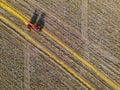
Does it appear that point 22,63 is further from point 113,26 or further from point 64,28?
point 113,26

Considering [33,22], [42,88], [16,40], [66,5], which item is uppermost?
[66,5]

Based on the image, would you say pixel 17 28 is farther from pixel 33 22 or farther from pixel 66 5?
pixel 66 5

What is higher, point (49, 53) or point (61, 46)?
point (61, 46)

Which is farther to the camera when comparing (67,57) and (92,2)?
(92,2)

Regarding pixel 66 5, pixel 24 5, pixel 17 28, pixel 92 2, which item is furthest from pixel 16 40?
pixel 92 2

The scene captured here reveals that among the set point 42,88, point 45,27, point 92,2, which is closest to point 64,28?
point 45,27

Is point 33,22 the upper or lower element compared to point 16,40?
upper
